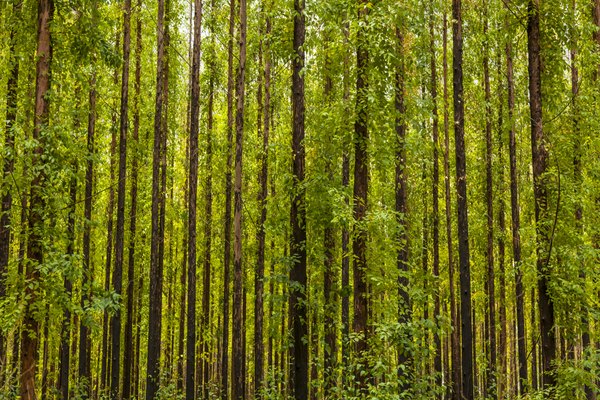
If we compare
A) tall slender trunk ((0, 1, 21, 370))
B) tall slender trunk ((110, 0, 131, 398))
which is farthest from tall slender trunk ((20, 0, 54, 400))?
tall slender trunk ((110, 0, 131, 398))

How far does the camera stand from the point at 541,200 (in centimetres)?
1159

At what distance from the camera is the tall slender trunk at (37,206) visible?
30.5 feet

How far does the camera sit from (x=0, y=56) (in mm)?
15781

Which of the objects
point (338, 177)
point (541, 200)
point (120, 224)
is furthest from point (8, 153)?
point (541, 200)

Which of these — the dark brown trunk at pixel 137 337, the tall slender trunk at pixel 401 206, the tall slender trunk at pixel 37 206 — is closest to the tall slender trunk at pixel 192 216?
the tall slender trunk at pixel 401 206

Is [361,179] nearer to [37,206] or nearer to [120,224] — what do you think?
[37,206]

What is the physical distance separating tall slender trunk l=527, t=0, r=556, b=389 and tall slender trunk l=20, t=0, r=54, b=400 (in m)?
9.09

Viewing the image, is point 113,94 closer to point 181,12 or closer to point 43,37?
point 181,12

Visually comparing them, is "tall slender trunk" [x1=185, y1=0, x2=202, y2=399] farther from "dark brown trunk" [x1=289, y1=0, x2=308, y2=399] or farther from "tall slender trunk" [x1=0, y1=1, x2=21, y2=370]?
"tall slender trunk" [x1=0, y1=1, x2=21, y2=370]

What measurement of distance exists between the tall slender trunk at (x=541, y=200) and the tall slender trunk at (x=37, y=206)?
29.8 ft

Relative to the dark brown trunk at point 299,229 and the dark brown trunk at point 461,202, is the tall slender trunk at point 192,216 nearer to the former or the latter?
the dark brown trunk at point 299,229

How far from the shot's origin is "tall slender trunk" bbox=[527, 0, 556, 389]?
11.1m

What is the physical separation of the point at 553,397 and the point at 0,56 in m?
16.2

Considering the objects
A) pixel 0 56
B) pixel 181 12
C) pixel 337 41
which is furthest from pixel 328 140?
pixel 181 12
